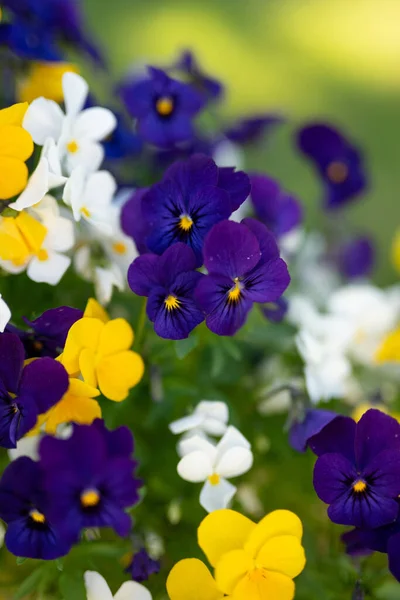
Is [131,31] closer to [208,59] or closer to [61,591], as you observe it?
[208,59]

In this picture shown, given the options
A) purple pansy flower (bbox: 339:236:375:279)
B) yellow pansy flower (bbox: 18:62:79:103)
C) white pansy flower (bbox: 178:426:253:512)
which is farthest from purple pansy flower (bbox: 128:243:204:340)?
purple pansy flower (bbox: 339:236:375:279)

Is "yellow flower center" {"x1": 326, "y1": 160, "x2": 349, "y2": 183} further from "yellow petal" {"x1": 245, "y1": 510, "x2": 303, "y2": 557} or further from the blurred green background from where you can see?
"yellow petal" {"x1": 245, "y1": 510, "x2": 303, "y2": 557}

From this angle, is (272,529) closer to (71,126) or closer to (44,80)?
(71,126)

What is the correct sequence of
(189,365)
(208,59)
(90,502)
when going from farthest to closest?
(208,59) < (189,365) < (90,502)

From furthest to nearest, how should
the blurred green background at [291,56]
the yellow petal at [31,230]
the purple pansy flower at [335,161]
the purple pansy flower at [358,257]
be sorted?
the blurred green background at [291,56] → the purple pansy flower at [358,257] → the purple pansy flower at [335,161] → the yellow petal at [31,230]

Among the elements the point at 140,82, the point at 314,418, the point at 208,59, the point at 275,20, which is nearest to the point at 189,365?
the point at 314,418

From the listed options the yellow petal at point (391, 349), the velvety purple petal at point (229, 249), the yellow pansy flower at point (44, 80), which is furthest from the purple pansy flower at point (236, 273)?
the yellow pansy flower at point (44, 80)

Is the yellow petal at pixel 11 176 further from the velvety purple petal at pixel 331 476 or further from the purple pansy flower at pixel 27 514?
the velvety purple petal at pixel 331 476
